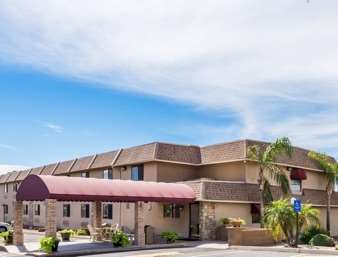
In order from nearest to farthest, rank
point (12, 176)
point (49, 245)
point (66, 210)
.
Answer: point (49, 245) → point (66, 210) → point (12, 176)

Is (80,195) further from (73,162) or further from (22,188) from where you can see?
(73,162)

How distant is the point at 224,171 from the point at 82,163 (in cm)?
1637

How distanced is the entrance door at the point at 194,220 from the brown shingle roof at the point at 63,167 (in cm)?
1850

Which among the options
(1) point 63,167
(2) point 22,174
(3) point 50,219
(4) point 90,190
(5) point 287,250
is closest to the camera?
(5) point 287,250

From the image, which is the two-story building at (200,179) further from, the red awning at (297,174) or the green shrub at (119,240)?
the green shrub at (119,240)

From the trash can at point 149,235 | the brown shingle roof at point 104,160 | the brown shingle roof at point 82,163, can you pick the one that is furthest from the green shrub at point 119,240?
the brown shingle roof at point 82,163

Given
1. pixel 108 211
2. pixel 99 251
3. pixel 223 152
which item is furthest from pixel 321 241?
pixel 108 211

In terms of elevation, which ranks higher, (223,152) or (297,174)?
(223,152)

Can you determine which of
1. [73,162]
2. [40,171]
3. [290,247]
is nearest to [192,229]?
[290,247]

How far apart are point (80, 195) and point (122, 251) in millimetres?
3973

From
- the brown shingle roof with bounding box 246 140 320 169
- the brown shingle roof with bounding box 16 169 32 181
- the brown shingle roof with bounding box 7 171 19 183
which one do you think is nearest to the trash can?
the brown shingle roof with bounding box 246 140 320 169

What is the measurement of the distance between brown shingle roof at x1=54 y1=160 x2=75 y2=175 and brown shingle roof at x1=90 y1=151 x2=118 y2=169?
18.4 feet

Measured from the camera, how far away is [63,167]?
184 feet

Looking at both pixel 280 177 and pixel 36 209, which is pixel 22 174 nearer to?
pixel 36 209
